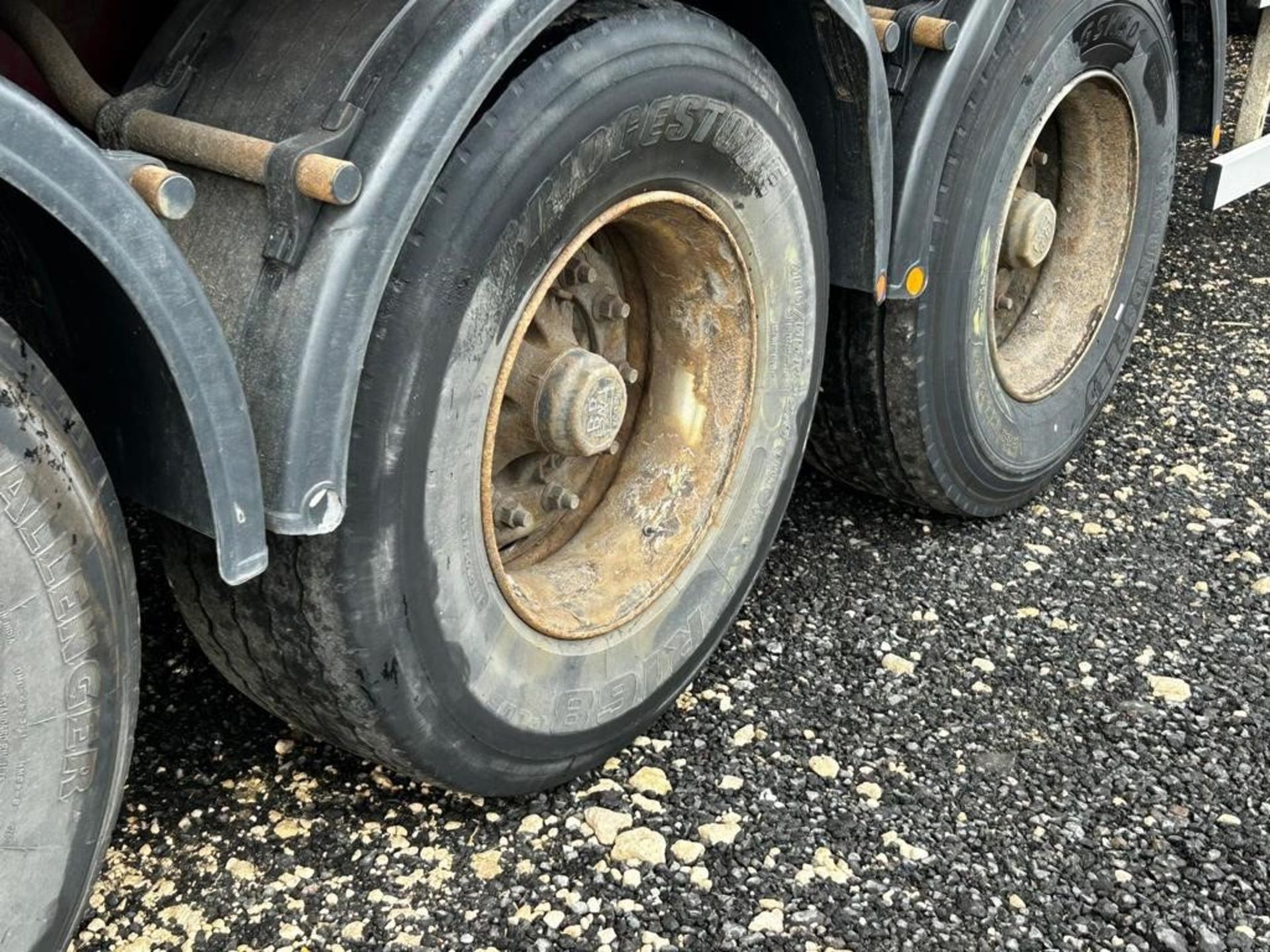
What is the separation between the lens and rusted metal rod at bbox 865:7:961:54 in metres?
2.22

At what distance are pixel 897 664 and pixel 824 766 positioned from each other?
1.02 ft

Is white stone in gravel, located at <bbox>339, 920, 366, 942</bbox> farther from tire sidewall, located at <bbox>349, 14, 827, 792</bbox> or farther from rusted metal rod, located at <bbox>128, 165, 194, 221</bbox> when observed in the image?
rusted metal rod, located at <bbox>128, 165, 194, 221</bbox>

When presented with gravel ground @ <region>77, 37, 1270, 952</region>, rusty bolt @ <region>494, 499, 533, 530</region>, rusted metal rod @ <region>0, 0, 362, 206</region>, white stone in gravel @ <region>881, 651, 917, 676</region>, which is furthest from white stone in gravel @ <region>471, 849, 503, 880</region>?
rusted metal rod @ <region>0, 0, 362, 206</region>

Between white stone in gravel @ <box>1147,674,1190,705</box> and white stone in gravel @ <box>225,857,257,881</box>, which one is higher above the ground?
white stone in gravel @ <box>1147,674,1190,705</box>

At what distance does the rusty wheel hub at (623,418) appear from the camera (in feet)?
6.57

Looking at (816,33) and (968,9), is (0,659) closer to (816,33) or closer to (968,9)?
(816,33)

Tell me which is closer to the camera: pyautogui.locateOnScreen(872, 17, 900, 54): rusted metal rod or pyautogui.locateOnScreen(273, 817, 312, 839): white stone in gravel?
pyautogui.locateOnScreen(273, 817, 312, 839): white stone in gravel

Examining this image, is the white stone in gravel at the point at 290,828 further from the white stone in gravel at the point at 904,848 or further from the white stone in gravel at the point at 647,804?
the white stone in gravel at the point at 904,848

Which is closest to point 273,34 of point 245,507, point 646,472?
point 245,507

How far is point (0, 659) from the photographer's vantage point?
138cm

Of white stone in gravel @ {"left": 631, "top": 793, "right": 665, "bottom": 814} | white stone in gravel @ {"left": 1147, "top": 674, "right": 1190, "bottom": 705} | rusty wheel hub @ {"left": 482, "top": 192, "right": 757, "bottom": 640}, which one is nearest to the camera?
rusty wheel hub @ {"left": 482, "top": 192, "right": 757, "bottom": 640}

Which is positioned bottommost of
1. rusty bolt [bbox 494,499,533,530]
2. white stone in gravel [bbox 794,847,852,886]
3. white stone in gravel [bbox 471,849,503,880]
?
white stone in gravel [bbox 471,849,503,880]

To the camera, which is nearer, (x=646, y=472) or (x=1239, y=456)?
(x=646, y=472)

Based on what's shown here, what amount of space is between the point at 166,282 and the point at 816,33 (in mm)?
1085
